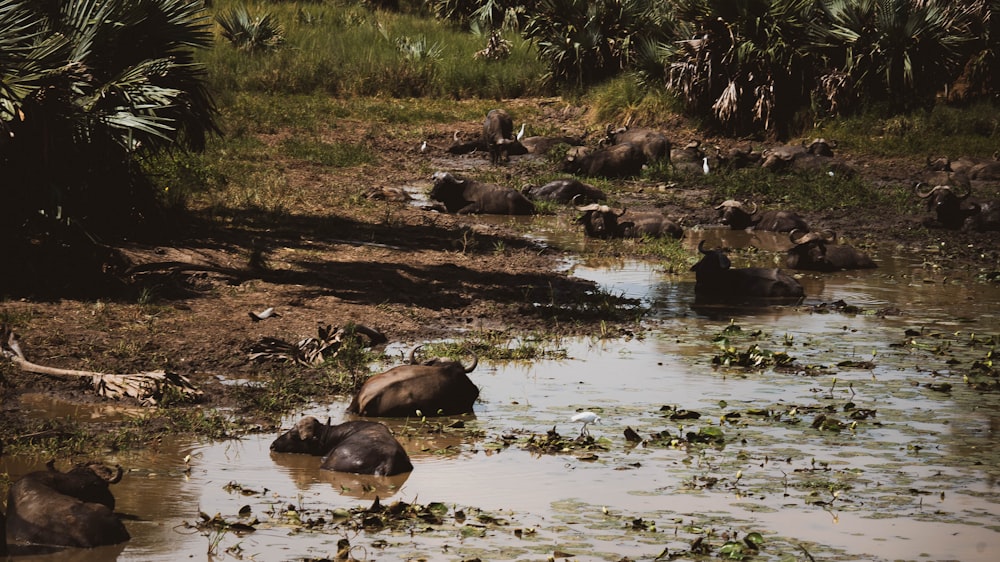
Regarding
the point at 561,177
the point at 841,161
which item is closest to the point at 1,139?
the point at 561,177

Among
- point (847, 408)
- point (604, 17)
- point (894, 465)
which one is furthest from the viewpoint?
point (604, 17)

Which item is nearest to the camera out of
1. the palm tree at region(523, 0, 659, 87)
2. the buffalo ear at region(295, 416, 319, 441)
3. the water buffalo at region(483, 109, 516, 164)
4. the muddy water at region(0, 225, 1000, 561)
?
the muddy water at region(0, 225, 1000, 561)

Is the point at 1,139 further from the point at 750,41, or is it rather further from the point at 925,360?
the point at 750,41

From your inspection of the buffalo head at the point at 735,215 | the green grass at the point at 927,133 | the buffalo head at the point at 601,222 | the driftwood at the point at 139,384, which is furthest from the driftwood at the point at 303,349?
the green grass at the point at 927,133

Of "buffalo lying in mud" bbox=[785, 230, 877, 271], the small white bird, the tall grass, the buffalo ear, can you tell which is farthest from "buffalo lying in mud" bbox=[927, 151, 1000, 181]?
the buffalo ear

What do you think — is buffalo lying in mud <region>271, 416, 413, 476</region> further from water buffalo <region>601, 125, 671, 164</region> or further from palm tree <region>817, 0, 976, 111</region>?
palm tree <region>817, 0, 976, 111</region>

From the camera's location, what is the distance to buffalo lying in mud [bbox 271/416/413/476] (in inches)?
267

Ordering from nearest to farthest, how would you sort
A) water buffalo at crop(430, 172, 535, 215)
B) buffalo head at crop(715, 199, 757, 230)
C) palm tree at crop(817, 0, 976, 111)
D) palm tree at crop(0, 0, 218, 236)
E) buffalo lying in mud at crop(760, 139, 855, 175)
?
palm tree at crop(0, 0, 218, 236), buffalo head at crop(715, 199, 757, 230), water buffalo at crop(430, 172, 535, 215), buffalo lying in mud at crop(760, 139, 855, 175), palm tree at crop(817, 0, 976, 111)

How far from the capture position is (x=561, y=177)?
2072 centimetres

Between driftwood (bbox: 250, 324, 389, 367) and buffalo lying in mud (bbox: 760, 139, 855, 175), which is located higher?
driftwood (bbox: 250, 324, 389, 367)

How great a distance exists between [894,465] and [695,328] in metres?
4.11

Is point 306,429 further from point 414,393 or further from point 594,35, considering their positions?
point 594,35

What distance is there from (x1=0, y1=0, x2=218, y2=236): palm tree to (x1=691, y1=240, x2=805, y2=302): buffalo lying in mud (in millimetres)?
5368

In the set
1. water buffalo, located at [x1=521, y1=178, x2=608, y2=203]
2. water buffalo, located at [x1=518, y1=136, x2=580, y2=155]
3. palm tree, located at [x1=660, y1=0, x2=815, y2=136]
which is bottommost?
water buffalo, located at [x1=521, y1=178, x2=608, y2=203]
